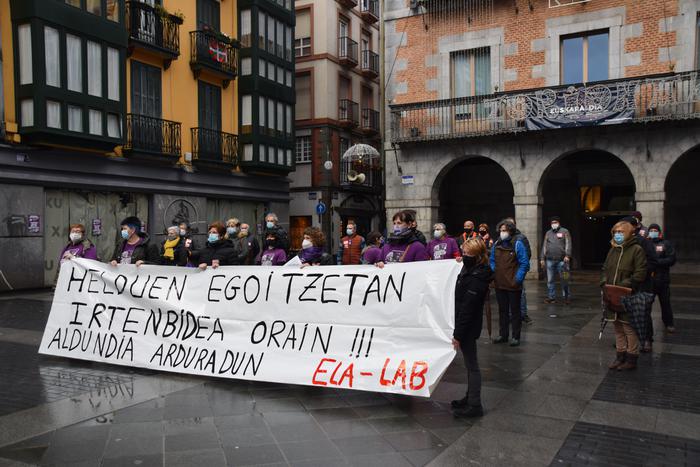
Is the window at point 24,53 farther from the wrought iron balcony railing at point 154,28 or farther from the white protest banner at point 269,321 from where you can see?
the white protest banner at point 269,321

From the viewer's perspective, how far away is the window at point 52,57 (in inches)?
653

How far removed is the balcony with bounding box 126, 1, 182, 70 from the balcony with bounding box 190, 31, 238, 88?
100cm

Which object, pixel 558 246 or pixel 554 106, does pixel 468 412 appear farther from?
pixel 554 106

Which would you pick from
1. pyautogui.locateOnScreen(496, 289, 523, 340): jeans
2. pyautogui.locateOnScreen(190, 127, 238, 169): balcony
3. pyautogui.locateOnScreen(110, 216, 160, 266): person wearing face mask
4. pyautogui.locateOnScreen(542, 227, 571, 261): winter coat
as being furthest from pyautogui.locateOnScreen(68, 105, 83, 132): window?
pyautogui.locateOnScreen(496, 289, 523, 340): jeans

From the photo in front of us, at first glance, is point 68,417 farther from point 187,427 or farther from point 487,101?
point 487,101

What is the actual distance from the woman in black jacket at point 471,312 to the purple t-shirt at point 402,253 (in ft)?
5.41

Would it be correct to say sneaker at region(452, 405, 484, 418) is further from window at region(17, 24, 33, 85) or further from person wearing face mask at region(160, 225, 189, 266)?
window at region(17, 24, 33, 85)

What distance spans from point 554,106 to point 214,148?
13.0 meters

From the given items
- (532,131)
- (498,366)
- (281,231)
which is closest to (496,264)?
(498,366)

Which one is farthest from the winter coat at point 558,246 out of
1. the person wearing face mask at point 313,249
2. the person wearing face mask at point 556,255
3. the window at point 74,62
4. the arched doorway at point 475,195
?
the window at point 74,62

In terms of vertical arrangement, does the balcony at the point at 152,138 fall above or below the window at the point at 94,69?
below

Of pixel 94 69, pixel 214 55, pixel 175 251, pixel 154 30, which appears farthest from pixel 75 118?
pixel 175 251

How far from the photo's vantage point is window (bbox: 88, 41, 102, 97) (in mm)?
17922

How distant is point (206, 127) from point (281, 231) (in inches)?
630
